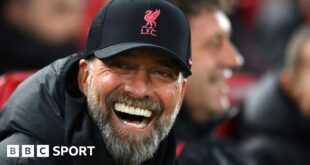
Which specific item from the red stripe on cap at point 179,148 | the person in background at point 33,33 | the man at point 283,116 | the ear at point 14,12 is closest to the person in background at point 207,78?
the red stripe on cap at point 179,148

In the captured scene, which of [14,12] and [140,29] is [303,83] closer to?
[14,12]

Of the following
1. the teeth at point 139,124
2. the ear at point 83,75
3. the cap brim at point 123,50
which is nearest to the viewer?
the cap brim at point 123,50

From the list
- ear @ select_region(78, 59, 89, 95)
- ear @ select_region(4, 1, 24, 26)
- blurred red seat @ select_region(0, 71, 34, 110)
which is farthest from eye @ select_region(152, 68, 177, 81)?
ear @ select_region(4, 1, 24, 26)

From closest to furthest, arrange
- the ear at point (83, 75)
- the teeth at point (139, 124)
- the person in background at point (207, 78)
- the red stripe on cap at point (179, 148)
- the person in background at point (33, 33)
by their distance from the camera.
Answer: the teeth at point (139, 124)
the ear at point (83, 75)
the red stripe on cap at point (179, 148)
the person in background at point (207, 78)
the person in background at point (33, 33)

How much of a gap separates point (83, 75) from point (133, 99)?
27cm

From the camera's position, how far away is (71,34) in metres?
6.28

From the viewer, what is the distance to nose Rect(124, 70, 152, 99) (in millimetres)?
3010

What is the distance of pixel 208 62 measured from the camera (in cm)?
453

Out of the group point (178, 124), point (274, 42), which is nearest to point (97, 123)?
point (178, 124)

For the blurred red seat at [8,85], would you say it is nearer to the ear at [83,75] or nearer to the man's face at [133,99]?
the ear at [83,75]

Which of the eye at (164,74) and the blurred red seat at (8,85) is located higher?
the eye at (164,74)

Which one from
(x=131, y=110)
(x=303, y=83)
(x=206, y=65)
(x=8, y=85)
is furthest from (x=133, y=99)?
(x=303, y=83)

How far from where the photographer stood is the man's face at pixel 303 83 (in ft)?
17.8

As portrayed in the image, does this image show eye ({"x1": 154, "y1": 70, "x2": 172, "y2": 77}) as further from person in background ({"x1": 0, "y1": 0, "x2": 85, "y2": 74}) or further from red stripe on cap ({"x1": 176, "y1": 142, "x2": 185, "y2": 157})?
person in background ({"x1": 0, "y1": 0, "x2": 85, "y2": 74})
